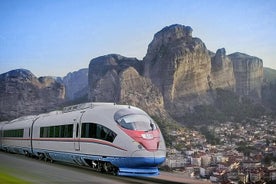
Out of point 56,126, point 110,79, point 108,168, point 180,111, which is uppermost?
point 110,79

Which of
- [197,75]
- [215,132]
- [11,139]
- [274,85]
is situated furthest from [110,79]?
[11,139]

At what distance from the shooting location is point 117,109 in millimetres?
19406

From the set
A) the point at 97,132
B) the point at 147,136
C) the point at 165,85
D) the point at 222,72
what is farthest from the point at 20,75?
the point at 147,136

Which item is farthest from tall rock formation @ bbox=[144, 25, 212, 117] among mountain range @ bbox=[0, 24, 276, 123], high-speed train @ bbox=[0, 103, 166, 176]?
high-speed train @ bbox=[0, 103, 166, 176]

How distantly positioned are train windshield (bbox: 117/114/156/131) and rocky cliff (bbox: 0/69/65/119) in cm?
13811

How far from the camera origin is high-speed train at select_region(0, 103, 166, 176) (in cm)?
1750

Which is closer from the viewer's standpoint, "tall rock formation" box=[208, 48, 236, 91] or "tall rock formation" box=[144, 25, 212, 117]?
"tall rock formation" box=[144, 25, 212, 117]

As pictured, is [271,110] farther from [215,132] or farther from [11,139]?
[11,139]

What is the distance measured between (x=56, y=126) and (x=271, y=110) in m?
149

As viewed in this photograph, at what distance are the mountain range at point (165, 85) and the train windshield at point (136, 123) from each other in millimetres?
120627

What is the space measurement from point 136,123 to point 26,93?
159 m

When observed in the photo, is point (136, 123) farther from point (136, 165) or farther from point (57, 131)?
point (57, 131)

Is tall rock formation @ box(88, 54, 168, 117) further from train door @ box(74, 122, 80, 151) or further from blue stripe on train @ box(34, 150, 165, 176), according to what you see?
blue stripe on train @ box(34, 150, 165, 176)

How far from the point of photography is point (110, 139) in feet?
60.1
